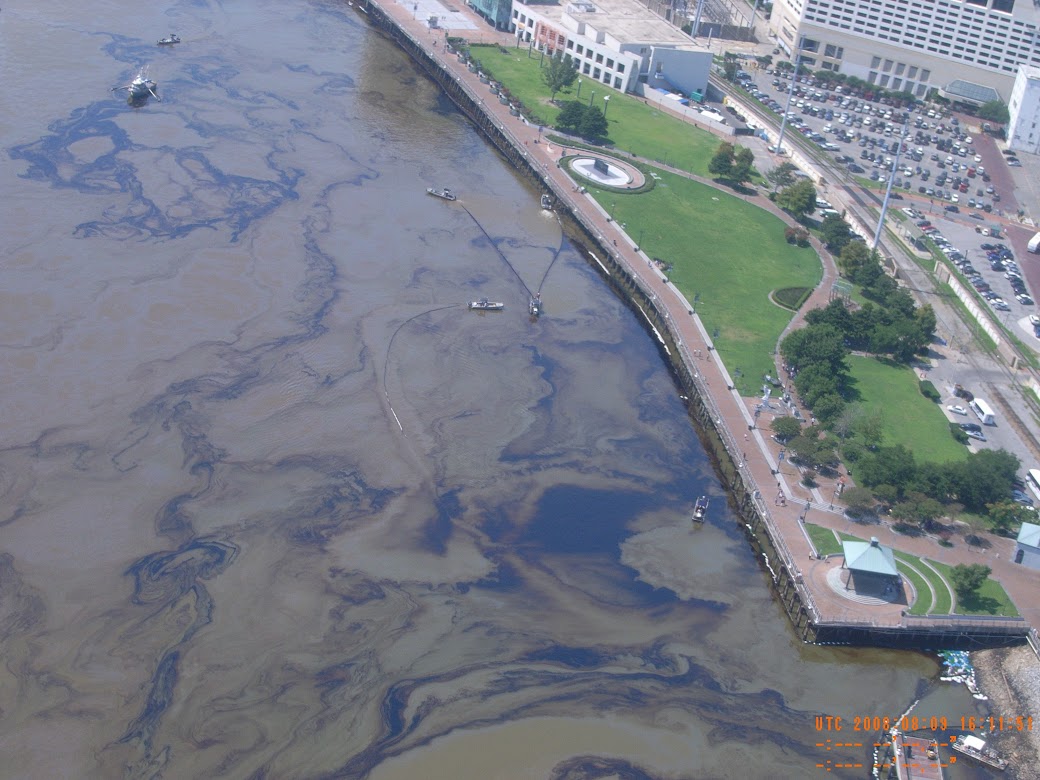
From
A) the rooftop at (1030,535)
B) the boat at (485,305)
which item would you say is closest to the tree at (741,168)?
the boat at (485,305)

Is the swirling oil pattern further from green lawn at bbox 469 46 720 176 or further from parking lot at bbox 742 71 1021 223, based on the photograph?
parking lot at bbox 742 71 1021 223

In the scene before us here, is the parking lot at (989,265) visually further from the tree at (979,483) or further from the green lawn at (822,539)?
the green lawn at (822,539)

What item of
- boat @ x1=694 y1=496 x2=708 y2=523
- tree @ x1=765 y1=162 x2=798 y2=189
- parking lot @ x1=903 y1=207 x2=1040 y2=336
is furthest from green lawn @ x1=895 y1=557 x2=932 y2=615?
tree @ x1=765 y1=162 x2=798 y2=189

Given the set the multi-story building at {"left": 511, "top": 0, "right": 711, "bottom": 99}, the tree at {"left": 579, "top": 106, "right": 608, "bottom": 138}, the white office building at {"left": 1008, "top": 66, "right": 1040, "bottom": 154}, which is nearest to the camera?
the tree at {"left": 579, "top": 106, "right": 608, "bottom": 138}

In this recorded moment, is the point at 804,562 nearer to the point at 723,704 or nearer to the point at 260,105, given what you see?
the point at 723,704

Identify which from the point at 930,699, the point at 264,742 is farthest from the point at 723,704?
the point at 264,742

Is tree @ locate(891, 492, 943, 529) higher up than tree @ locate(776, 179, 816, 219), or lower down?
lower down

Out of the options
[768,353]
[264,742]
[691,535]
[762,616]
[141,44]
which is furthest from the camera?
[141,44]
